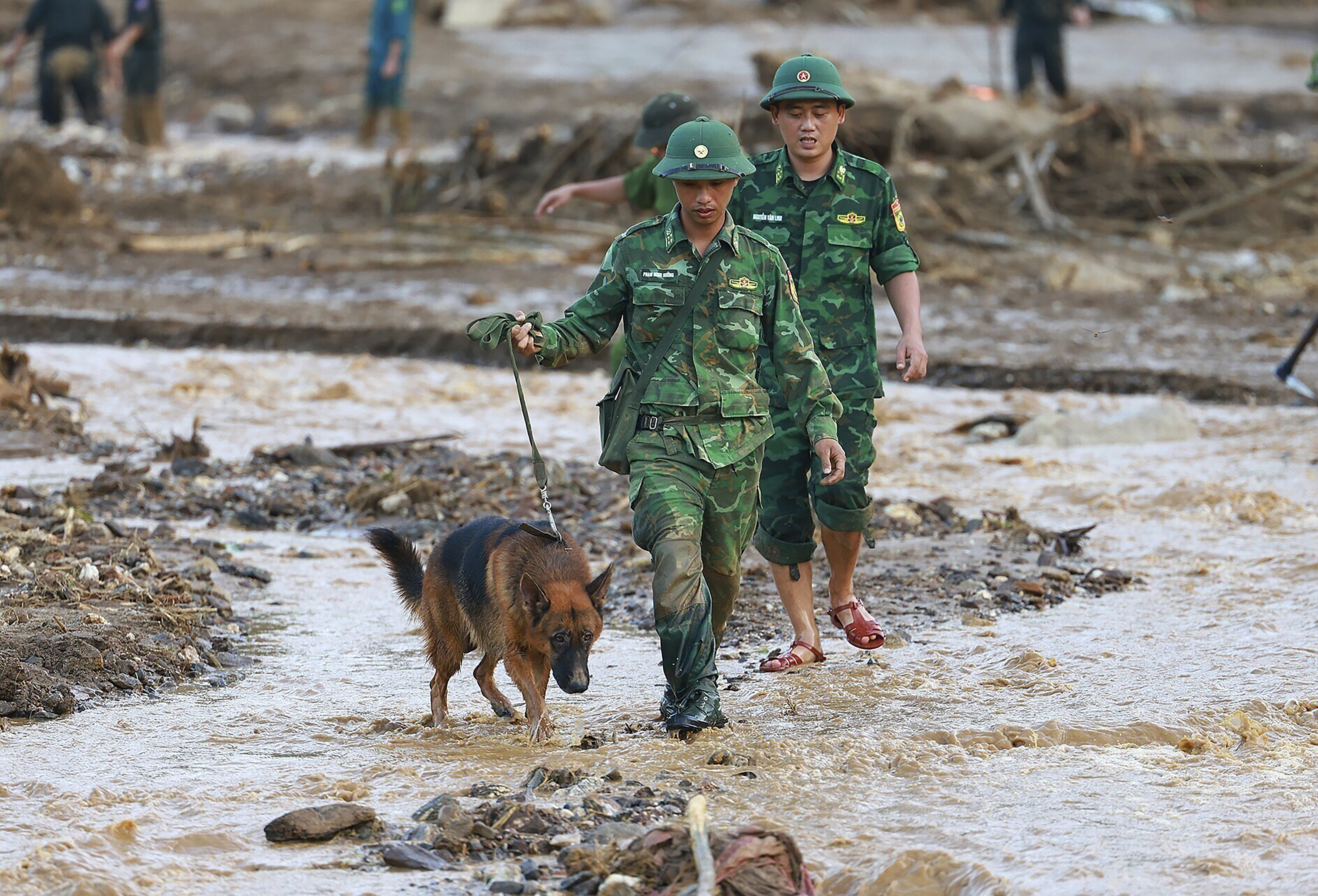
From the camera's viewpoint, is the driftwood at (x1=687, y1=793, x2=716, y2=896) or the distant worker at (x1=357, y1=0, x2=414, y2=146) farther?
the distant worker at (x1=357, y1=0, x2=414, y2=146)

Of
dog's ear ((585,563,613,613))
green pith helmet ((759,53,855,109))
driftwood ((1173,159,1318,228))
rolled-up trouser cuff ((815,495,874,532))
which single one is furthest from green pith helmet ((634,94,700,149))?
driftwood ((1173,159,1318,228))

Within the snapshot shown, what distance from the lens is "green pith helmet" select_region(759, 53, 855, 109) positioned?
5.65m

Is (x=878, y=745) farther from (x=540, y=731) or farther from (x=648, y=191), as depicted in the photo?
(x=648, y=191)

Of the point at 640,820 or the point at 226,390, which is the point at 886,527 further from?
the point at 226,390

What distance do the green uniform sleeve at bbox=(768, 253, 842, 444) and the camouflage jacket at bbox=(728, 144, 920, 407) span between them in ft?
2.05

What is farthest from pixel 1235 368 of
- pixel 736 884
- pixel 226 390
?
pixel 736 884

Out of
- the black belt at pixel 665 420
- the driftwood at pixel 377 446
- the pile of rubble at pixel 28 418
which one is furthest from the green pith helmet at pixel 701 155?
the pile of rubble at pixel 28 418

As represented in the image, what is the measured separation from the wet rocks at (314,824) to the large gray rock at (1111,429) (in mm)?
6861

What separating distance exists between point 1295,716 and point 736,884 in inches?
90.3

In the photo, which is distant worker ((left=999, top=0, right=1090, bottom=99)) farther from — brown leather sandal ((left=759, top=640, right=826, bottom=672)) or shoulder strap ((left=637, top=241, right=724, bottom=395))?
shoulder strap ((left=637, top=241, right=724, bottom=395))

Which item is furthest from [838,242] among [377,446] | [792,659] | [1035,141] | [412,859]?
[1035,141]

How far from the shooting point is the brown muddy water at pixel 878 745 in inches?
162

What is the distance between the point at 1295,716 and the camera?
17.0ft

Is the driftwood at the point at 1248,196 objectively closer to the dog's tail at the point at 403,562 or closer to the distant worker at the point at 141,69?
the dog's tail at the point at 403,562
